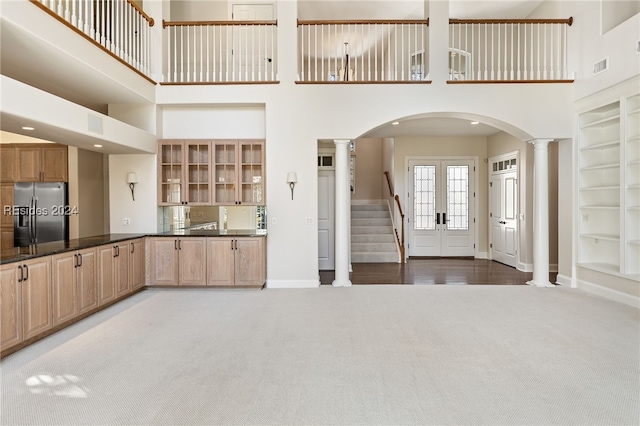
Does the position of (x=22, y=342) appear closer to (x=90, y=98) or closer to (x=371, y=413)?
(x=371, y=413)

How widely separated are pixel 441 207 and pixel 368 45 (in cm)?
432

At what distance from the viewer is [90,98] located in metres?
5.40

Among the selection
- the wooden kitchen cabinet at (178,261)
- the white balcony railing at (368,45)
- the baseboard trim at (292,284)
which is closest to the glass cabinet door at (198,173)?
the wooden kitchen cabinet at (178,261)

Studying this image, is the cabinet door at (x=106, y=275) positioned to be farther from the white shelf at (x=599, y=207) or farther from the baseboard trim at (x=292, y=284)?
the white shelf at (x=599, y=207)

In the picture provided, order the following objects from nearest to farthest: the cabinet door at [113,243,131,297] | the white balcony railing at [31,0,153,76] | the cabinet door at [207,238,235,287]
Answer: the cabinet door at [113,243,131,297] < the white balcony railing at [31,0,153,76] < the cabinet door at [207,238,235,287]

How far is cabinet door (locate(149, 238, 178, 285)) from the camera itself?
5330 mm

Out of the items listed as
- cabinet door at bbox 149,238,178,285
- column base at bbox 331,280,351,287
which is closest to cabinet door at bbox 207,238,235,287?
cabinet door at bbox 149,238,178,285

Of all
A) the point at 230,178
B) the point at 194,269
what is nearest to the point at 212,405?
the point at 194,269

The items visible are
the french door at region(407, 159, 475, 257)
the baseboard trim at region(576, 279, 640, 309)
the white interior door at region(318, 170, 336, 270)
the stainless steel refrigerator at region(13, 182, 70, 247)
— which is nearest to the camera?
the baseboard trim at region(576, 279, 640, 309)

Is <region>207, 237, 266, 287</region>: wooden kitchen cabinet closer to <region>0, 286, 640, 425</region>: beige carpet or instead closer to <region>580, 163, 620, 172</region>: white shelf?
<region>0, 286, 640, 425</region>: beige carpet

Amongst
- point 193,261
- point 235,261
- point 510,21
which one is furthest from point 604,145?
point 193,261

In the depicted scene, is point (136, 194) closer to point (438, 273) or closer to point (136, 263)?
point (136, 263)

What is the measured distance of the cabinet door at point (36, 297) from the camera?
124 inches

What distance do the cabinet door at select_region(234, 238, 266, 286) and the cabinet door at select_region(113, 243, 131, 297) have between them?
1504 mm
